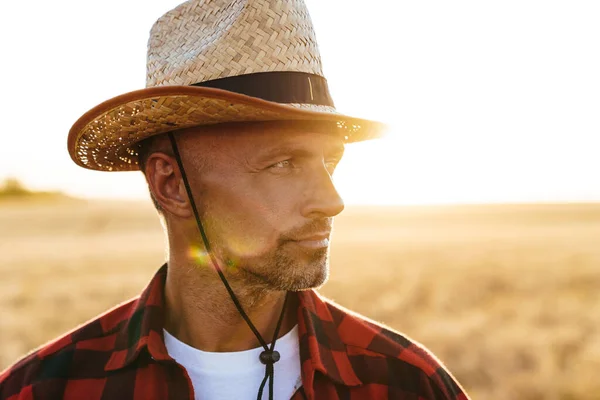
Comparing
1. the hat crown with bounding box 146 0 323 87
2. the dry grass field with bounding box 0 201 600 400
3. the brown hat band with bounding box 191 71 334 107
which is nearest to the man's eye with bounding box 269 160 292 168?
the brown hat band with bounding box 191 71 334 107

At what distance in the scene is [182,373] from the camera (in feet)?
7.80

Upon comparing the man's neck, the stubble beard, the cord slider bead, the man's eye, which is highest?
the man's eye

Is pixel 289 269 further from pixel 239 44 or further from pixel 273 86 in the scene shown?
pixel 239 44

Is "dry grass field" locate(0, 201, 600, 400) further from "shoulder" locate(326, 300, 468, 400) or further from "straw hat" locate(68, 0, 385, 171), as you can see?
"straw hat" locate(68, 0, 385, 171)

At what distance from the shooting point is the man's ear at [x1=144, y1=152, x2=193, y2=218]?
8.46 ft

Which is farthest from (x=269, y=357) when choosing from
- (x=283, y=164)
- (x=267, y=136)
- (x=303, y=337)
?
(x=267, y=136)

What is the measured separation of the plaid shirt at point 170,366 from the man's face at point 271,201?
0.93ft

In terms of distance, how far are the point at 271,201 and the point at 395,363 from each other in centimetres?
81

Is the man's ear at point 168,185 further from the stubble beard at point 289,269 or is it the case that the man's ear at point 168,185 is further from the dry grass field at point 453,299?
the dry grass field at point 453,299

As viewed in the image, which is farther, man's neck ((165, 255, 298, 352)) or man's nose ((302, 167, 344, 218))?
man's neck ((165, 255, 298, 352))

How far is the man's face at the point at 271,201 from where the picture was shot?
2.36 metres

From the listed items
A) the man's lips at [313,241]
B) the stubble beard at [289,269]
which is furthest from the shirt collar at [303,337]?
the man's lips at [313,241]

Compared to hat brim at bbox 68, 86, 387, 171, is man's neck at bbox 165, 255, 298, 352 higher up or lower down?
lower down

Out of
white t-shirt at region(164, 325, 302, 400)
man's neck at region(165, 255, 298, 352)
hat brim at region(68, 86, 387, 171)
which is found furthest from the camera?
man's neck at region(165, 255, 298, 352)
